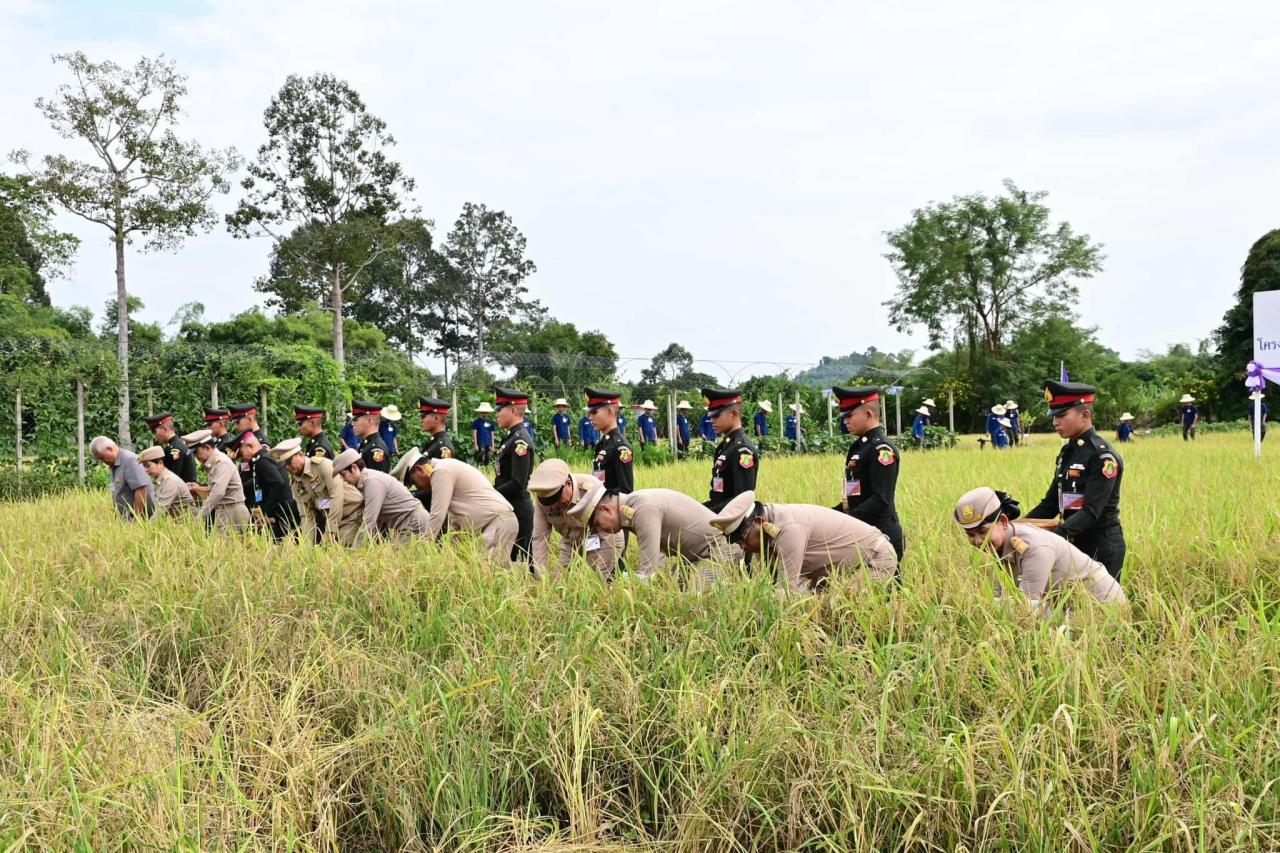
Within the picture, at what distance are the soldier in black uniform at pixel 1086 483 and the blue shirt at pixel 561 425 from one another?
46.0ft

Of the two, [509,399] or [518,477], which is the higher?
[509,399]

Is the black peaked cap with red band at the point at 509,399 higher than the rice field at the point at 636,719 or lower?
higher

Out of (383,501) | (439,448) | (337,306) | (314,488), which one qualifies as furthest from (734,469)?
(337,306)

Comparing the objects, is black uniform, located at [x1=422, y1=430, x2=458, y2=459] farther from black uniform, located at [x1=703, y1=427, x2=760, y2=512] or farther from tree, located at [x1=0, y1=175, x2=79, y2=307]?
tree, located at [x1=0, y1=175, x2=79, y2=307]

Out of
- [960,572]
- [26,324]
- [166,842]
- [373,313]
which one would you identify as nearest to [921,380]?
[373,313]

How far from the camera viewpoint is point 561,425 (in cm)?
1866

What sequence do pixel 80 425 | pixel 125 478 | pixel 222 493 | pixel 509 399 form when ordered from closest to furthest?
pixel 509 399, pixel 222 493, pixel 125 478, pixel 80 425

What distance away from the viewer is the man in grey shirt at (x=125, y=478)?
787 cm

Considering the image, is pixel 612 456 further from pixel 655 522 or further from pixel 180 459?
pixel 180 459

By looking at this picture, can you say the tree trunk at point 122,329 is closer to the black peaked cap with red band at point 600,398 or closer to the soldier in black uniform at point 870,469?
the black peaked cap with red band at point 600,398

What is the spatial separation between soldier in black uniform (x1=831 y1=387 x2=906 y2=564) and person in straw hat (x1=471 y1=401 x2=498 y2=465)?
454 inches

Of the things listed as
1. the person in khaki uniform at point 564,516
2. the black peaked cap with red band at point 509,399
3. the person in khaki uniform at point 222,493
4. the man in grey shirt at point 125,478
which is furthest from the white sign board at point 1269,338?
the man in grey shirt at point 125,478

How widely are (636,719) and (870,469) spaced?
254 cm

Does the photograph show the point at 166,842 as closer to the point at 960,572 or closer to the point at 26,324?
the point at 960,572
